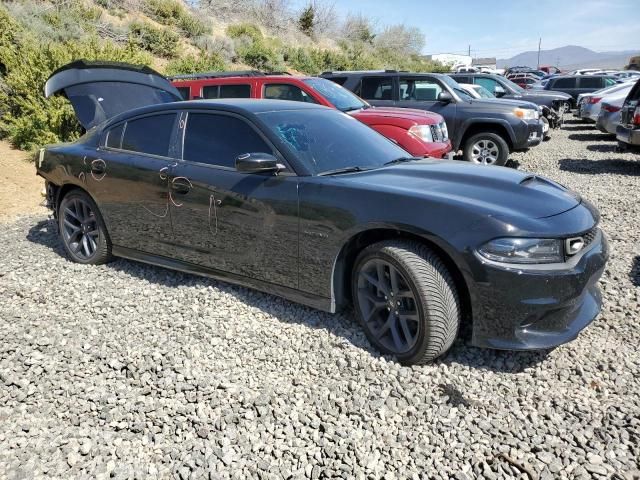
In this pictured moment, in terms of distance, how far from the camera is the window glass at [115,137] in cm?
471

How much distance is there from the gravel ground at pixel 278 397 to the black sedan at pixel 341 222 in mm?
280

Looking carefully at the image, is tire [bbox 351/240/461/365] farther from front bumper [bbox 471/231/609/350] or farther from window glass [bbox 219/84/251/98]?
window glass [bbox 219/84/251/98]

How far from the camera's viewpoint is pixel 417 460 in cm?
243

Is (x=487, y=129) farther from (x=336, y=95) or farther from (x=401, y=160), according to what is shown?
(x=401, y=160)

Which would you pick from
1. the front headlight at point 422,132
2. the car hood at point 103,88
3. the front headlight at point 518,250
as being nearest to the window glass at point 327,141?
the front headlight at point 518,250

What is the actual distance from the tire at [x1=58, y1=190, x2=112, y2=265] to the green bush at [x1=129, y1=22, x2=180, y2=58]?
1784 centimetres

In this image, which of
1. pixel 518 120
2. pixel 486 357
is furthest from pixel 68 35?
pixel 486 357

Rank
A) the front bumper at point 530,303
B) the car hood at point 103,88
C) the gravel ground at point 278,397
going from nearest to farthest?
the gravel ground at point 278,397 → the front bumper at point 530,303 → the car hood at point 103,88

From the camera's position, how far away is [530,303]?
9.14 feet

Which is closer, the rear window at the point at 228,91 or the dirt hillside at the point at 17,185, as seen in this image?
the dirt hillside at the point at 17,185

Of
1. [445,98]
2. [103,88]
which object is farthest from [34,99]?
[445,98]

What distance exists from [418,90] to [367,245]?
24.8 ft

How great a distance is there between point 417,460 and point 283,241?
167 centimetres

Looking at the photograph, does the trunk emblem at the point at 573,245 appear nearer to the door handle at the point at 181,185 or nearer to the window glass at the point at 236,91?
the door handle at the point at 181,185
